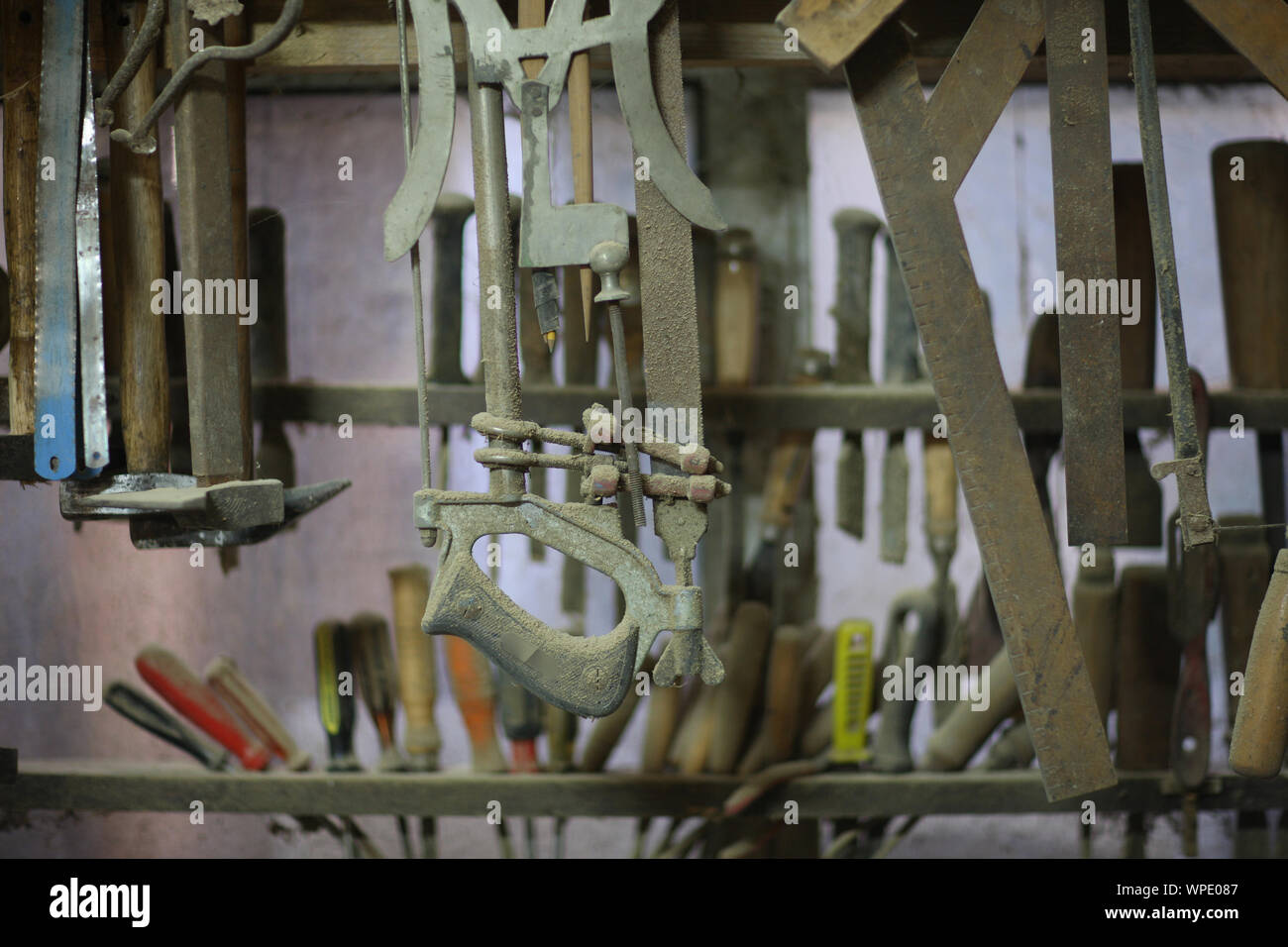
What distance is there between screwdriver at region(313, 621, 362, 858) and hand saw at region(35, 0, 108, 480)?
45 cm

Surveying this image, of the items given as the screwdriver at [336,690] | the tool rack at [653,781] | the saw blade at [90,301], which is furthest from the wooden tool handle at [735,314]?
the saw blade at [90,301]

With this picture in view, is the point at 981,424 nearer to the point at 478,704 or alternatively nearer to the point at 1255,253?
the point at 1255,253

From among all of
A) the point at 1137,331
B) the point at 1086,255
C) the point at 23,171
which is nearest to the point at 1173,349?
the point at 1086,255

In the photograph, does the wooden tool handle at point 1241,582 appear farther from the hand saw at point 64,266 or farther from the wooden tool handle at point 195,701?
the hand saw at point 64,266

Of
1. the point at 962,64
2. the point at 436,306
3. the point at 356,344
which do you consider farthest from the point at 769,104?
the point at 356,344

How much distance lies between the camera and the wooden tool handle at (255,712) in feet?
5.21

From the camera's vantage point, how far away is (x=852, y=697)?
5.15ft

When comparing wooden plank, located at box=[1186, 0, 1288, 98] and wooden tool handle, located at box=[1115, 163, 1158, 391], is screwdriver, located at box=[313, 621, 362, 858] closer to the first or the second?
wooden tool handle, located at box=[1115, 163, 1158, 391]

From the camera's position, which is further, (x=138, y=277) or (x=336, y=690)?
(x=336, y=690)

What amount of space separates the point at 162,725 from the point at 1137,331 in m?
1.50

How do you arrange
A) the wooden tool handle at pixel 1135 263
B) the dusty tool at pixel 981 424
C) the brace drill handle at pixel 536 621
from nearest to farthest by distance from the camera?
the brace drill handle at pixel 536 621, the dusty tool at pixel 981 424, the wooden tool handle at pixel 1135 263

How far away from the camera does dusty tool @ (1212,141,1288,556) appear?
154cm

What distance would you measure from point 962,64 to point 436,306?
30.2 inches

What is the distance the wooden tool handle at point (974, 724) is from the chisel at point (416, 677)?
0.72m
